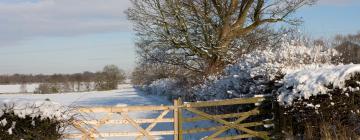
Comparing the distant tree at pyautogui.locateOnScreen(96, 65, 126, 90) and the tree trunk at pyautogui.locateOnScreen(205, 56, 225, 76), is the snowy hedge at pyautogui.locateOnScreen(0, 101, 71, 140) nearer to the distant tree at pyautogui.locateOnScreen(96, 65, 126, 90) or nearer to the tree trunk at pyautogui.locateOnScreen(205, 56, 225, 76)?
the tree trunk at pyautogui.locateOnScreen(205, 56, 225, 76)

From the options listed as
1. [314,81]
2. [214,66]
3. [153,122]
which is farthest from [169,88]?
[314,81]

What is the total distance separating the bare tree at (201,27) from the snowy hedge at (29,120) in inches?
517

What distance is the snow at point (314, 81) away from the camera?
10.1 metres

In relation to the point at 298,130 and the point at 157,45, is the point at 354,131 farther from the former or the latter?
the point at 157,45

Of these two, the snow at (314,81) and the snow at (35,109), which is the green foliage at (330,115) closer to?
the snow at (314,81)

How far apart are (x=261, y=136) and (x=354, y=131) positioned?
9.39ft

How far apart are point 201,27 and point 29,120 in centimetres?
1411

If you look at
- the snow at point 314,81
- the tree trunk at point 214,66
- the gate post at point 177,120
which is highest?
the tree trunk at point 214,66

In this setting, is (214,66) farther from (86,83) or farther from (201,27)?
(86,83)

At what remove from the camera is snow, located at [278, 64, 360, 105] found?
1015cm

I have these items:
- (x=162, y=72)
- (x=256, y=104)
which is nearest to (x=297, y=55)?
(x=256, y=104)

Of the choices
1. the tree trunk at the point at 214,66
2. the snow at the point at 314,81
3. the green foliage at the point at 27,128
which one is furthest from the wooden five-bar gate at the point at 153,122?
the tree trunk at the point at 214,66

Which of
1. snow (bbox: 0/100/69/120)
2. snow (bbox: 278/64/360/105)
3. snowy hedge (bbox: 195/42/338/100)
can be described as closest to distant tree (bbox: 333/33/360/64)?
snowy hedge (bbox: 195/42/338/100)

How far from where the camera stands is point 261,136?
12.2 meters
